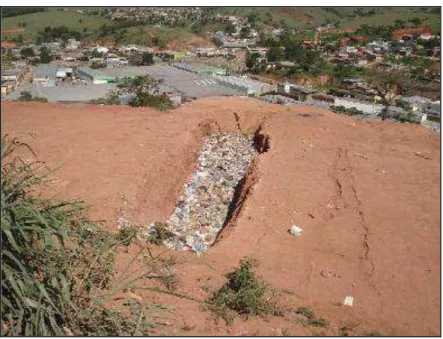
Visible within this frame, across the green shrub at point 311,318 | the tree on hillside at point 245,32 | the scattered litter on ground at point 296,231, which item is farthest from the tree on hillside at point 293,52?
the green shrub at point 311,318

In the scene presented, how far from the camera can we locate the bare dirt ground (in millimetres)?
6559

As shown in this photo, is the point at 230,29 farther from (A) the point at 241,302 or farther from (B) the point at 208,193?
(A) the point at 241,302

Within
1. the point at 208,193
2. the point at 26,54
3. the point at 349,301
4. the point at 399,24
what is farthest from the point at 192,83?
the point at 399,24

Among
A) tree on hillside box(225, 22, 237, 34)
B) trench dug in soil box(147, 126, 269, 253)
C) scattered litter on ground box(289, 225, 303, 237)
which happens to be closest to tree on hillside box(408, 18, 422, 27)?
tree on hillside box(225, 22, 237, 34)

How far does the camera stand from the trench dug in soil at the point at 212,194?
9.34m

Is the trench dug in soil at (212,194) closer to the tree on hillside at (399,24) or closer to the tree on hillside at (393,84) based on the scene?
the tree on hillside at (393,84)

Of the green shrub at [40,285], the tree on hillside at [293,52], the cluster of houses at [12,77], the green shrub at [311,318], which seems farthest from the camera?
the tree on hillside at [293,52]

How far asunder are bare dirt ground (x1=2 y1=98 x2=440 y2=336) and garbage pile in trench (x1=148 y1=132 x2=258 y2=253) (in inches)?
14.5

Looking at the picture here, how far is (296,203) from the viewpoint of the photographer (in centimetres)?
1028

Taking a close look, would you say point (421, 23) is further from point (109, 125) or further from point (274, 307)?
point (274, 307)

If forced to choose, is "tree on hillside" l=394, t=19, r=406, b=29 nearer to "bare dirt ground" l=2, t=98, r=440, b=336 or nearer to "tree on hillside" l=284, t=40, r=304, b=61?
"tree on hillside" l=284, t=40, r=304, b=61

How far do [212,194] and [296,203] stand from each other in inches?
95.8

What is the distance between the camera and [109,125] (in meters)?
15.6

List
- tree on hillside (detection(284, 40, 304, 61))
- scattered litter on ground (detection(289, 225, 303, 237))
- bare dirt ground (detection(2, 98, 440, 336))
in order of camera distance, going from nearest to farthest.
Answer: bare dirt ground (detection(2, 98, 440, 336)) < scattered litter on ground (detection(289, 225, 303, 237)) < tree on hillside (detection(284, 40, 304, 61))
